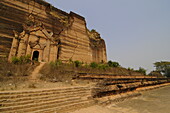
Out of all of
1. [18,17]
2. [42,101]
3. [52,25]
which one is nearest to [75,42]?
[52,25]

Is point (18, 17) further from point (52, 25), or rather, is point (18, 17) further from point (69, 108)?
point (69, 108)

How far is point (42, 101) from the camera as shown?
13.4 feet

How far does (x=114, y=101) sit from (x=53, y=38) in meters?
13.2

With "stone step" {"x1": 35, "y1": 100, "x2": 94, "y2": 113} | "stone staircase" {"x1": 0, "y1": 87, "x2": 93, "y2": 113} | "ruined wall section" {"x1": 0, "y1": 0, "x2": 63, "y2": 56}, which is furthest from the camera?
"ruined wall section" {"x1": 0, "y1": 0, "x2": 63, "y2": 56}

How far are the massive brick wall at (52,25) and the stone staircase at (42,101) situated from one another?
10.6m

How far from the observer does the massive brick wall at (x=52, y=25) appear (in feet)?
40.8

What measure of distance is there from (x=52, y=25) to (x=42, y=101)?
589 inches

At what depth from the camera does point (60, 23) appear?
1786 cm

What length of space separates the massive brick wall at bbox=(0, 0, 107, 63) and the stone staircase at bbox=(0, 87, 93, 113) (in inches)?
418

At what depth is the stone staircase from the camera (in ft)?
11.4

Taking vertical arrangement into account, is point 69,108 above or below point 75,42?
below

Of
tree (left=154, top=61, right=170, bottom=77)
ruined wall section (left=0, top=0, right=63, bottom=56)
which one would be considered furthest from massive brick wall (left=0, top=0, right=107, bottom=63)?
tree (left=154, top=61, right=170, bottom=77)

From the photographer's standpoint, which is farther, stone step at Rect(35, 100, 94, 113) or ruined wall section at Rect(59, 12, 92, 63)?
ruined wall section at Rect(59, 12, 92, 63)

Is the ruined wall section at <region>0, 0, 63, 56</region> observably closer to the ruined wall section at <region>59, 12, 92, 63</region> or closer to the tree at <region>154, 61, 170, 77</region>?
the ruined wall section at <region>59, 12, 92, 63</region>
